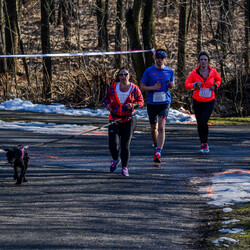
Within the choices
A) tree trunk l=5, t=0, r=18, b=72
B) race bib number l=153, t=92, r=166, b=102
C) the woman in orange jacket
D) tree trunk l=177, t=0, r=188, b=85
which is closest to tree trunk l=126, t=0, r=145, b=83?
tree trunk l=177, t=0, r=188, b=85

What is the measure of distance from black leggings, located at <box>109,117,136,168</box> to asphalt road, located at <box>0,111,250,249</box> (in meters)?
0.31

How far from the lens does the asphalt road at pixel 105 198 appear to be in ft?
19.8

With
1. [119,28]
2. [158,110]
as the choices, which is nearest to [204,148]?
[158,110]

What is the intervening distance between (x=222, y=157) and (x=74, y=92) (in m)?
10.6

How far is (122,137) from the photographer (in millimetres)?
9734

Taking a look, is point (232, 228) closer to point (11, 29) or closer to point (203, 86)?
point (203, 86)

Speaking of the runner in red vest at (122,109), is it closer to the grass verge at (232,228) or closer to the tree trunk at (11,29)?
the grass verge at (232,228)

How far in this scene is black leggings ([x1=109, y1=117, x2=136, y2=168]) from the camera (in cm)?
961

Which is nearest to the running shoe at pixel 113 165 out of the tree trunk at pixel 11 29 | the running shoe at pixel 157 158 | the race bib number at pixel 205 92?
the running shoe at pixel 157 158

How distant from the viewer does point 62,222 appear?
260 inches

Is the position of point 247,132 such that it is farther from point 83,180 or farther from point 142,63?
point 83,180

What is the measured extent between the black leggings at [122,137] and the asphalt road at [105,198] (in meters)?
0.31

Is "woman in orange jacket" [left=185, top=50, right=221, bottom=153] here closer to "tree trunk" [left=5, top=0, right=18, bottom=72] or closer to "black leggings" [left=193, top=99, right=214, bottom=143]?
"black leggings" [left=193, top=99, right=214, bottom=143]

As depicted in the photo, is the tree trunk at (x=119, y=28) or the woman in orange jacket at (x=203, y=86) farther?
the tree trunk at (x=119, y=28)
